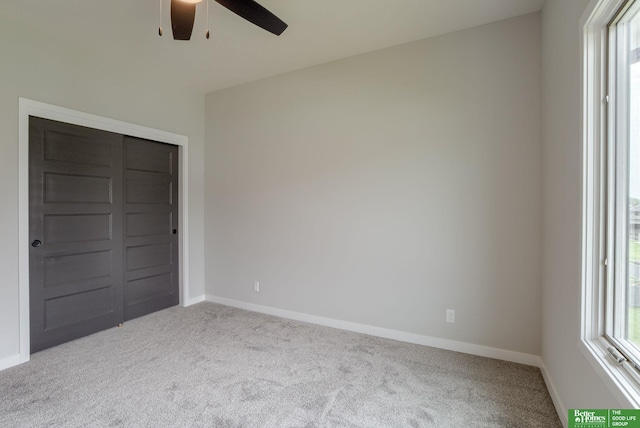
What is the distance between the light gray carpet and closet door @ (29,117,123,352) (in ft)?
0.78

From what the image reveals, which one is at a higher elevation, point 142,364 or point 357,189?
point 357,189

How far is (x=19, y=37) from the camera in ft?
8.18

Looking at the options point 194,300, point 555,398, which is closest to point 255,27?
point 194,300

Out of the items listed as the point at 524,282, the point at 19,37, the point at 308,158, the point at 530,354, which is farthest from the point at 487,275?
the point at 19,37

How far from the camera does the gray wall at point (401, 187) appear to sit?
8.08 ft

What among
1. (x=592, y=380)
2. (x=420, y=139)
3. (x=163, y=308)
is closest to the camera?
(x=592, y=380)

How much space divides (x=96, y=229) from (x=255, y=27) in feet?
8.03

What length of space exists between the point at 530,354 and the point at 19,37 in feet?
15.8

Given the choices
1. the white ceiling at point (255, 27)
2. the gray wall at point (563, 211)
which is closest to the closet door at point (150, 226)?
the white ceiling at point (255, 27)

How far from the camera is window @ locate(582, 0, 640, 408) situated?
49.3 inches

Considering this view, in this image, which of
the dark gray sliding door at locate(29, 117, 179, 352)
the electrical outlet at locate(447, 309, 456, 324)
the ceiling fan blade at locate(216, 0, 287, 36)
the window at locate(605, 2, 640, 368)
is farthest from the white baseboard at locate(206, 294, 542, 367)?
the ceiling fan blade at locate(216, 0, 287, 36)

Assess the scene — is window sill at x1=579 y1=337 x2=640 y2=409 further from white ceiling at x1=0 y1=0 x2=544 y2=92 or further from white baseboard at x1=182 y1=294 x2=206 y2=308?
white baseboard at x1=182 y1=294 x2=206 y2=308

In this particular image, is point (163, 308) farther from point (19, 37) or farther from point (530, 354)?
point (530, 354)

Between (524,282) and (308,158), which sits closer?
(524,282)
